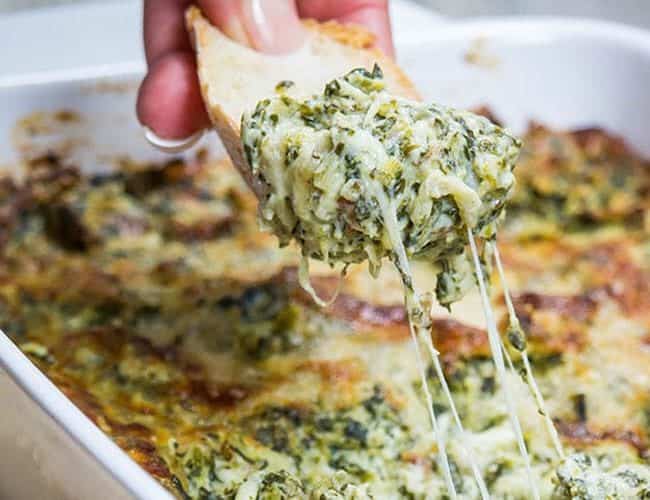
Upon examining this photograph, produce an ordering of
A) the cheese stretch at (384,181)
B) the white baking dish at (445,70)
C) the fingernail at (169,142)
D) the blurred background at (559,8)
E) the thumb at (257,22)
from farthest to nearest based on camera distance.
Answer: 1. the blurred background at (559,8)
2. the white baking dish at (445,70)
3. the fingernail at (169,142)
4. the thumb at (257,22)
5. the cheese stretch at (384,181)

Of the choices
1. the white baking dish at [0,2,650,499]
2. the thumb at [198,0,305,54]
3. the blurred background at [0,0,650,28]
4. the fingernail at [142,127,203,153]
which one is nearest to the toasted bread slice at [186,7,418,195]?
the thumb at [198,0,305,54]

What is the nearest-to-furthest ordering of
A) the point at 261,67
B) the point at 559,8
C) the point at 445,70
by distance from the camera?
the point at 261,67, the point at 445,70, the point at 559,8

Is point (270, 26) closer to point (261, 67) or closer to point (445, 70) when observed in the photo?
point (261, 67)

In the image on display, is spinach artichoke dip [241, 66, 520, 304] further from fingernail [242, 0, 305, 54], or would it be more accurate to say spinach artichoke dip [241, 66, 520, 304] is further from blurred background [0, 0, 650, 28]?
blurred background [0, 0, 650, 28]

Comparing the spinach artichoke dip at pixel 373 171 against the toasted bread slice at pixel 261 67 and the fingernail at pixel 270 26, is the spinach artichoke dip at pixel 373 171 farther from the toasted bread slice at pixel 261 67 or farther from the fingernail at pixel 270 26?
the fingernail at pixel 270 26

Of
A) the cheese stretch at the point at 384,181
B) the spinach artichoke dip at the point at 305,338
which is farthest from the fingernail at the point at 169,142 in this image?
the cheese stretch at the point at 384,181

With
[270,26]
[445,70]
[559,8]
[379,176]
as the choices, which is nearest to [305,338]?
[270,26]

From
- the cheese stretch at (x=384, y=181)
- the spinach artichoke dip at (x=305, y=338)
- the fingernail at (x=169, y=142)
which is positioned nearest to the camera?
the cheese stretch at (x=384, y=181)
